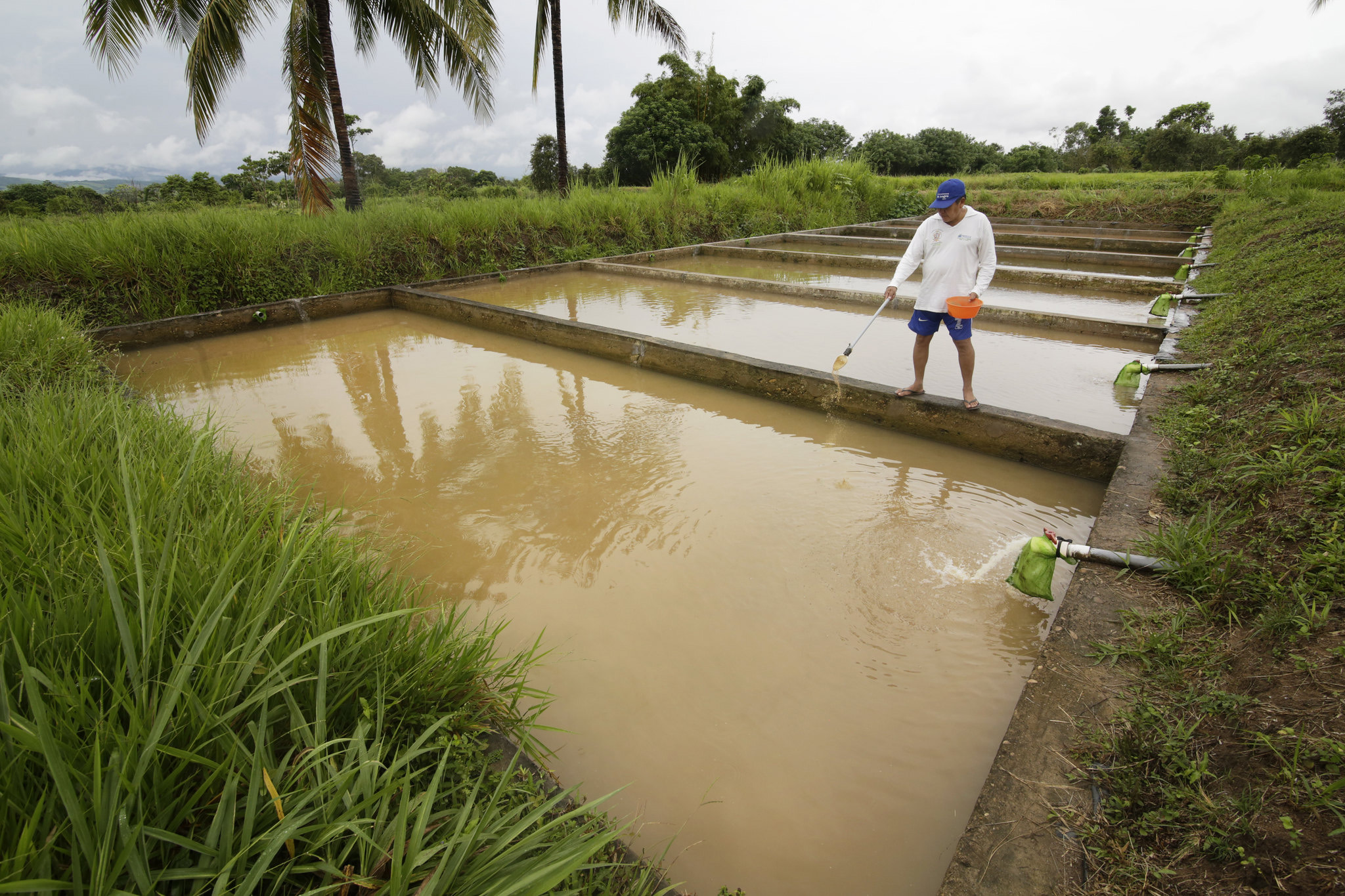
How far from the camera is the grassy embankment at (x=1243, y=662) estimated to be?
1.15m

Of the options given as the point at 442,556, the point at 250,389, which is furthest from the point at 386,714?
the point at 250,389

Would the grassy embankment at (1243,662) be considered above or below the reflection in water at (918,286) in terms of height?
below

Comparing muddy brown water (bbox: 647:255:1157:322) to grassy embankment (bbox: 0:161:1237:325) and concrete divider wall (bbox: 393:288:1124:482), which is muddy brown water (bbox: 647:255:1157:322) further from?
concrete divider wall (bbox: 393:288:1124:482)

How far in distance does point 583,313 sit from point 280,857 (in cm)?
599

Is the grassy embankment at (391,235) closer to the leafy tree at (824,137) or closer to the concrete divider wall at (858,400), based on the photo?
the concrete divider wall at (858,400)

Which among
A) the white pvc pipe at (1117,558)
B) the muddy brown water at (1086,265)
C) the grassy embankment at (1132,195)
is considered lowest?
the white pvc pipe at (1117,558)

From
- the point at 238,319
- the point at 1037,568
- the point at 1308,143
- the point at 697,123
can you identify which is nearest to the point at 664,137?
the point at 697,123

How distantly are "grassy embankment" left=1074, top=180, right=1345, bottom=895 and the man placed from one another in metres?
1.16

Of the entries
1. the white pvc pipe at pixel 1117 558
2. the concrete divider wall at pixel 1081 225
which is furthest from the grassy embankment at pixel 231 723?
the concrete divider wall at pixel 1081 225

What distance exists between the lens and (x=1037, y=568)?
6.89 ft

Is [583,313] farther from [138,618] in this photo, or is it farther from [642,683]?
[138,618]

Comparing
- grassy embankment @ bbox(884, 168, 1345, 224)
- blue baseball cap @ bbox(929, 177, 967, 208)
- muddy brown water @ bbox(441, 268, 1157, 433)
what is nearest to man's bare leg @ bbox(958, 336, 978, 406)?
muddy brown water @ bbox(441, 268, 1157, 433)

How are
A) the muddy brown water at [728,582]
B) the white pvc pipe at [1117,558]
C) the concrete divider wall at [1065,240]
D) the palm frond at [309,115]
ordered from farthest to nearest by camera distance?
the concrete divider wall at [1065,240] → the palm frond at [309,115] → the white pvc pipe at [1117,558] → the muddy brown water at [728,582]

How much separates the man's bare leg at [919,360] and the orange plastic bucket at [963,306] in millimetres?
186
